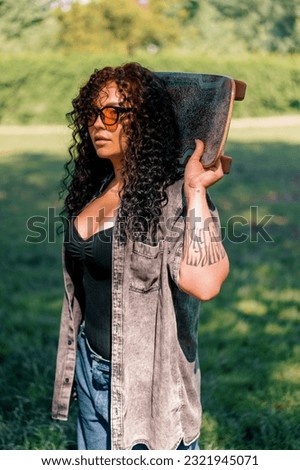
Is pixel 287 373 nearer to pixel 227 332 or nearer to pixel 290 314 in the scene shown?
pixel 227 332

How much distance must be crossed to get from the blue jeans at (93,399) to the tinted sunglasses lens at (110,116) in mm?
745

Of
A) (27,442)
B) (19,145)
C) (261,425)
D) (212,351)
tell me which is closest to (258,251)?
(212,351)

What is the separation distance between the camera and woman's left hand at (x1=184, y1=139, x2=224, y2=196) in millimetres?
1871

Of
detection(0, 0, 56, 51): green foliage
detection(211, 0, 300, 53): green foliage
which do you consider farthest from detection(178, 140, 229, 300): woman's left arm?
detection(211, 0, 300, 53): green foliage

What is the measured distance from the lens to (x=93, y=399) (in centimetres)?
217

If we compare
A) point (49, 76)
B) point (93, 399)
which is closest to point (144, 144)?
point (93, 399)

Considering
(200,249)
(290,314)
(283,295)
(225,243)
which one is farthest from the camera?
(225,243)

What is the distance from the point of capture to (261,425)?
11.6 ft

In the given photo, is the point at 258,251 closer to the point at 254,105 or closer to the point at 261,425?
the point at 261,425

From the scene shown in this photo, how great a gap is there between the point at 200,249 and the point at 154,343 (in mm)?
378

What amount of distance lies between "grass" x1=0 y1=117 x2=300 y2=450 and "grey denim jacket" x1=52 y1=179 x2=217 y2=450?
4.47 ft

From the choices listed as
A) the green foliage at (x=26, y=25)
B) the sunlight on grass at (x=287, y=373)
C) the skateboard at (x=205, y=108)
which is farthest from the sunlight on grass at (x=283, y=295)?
the green foliage at (x=26, y=25)

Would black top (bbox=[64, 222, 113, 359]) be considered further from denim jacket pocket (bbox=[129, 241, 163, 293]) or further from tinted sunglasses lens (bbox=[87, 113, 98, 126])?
tinted sunglasses lens (bbox=[87, 113, 98, 126])

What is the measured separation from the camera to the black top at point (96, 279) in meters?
2.03
